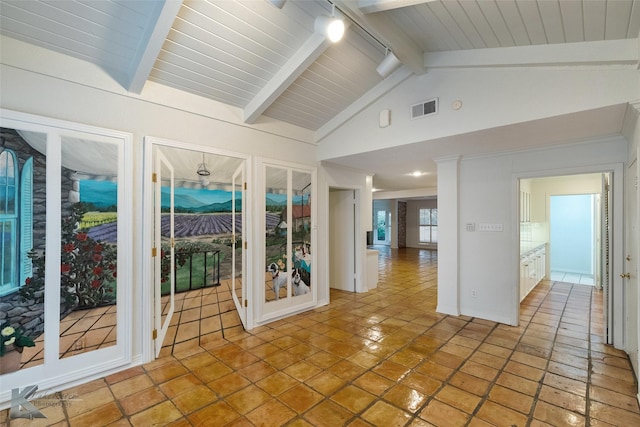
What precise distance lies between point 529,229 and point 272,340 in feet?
15.5

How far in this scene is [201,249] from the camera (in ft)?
11.1

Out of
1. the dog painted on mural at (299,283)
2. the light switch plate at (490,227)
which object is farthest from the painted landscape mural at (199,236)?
the light switch plate at (490,227)

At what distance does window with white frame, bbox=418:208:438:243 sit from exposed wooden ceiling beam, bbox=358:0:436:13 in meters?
11.4

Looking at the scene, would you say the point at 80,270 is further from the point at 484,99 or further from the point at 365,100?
the point at 484,99

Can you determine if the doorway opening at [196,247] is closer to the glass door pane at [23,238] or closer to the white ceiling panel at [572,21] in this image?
the glass door pane at [23,238]

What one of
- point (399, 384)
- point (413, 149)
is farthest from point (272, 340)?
point (413, 149)

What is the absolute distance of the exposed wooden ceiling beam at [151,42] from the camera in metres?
2.04

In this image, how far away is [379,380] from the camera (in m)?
2.47

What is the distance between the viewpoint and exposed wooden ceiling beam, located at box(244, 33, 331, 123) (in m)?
2.71

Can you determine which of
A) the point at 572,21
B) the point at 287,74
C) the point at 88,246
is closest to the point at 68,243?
the point at 88,246

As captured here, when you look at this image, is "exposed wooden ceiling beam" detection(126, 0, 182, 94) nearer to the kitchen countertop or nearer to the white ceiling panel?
the white ceiling panel

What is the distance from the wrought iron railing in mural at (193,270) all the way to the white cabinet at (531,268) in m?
4.52

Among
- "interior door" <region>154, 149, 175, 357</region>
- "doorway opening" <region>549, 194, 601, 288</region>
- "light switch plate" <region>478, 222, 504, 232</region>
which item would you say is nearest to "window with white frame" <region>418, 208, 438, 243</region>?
"doorway opening" <region>549, 194, 601, 288</region>

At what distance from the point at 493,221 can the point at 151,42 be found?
4.41 metres
